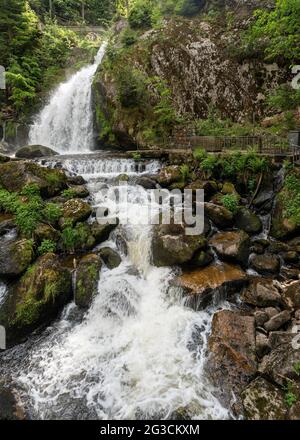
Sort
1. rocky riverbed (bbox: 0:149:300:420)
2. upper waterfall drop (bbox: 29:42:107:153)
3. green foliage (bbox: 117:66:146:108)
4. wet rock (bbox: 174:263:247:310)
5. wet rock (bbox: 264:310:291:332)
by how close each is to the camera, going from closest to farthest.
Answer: rocky riverbed (bbox: 0:149:300:420) < wet rock (bbox: 264:310:291:332) < wet rock (bbox: 174:263:247:310) < green foliage (bbox: 117:66:146:108) < upper waterfall drop (bbox: 29:42:107:153)

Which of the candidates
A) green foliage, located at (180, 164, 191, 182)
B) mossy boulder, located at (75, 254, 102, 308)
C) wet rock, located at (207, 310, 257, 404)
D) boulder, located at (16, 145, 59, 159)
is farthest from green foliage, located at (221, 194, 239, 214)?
boulder, located at (16, 145, 59, 159)

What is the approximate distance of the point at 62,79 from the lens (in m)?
21.5

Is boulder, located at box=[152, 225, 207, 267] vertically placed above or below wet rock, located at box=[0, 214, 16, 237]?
below

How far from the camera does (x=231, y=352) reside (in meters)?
5.82

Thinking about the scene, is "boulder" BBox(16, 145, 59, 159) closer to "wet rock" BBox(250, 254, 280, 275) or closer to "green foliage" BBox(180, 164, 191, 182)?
"green foliage" BBox(180, 164, 191, 182)

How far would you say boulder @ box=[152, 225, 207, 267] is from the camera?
7.94m

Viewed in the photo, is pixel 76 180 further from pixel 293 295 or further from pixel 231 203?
pixel 293 295

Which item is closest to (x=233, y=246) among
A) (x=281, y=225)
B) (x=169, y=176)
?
(x=281, y=225)

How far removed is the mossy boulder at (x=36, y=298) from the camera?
6.66m

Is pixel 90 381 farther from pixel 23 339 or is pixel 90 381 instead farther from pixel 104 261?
pixel 104 261

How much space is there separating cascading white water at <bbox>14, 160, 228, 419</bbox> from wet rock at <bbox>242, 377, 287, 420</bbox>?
0.46 m

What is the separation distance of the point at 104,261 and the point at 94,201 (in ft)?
10.5

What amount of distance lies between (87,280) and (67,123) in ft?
45.2
